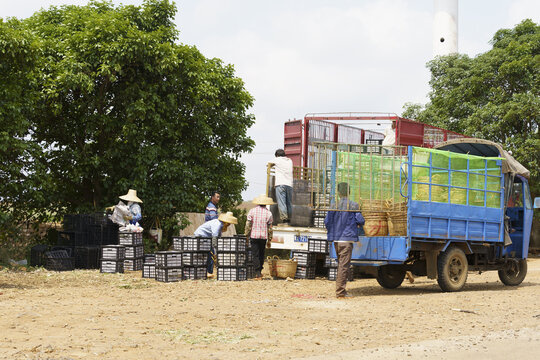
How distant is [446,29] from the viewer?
47594 mm

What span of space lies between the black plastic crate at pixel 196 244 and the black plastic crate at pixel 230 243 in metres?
0.30

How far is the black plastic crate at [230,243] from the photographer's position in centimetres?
1501

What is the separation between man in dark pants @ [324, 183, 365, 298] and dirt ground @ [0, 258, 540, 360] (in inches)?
17.9

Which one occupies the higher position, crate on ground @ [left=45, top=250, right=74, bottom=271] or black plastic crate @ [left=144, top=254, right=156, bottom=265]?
black plastic crate @ [left=144, top=254, right=156, bottom=265]

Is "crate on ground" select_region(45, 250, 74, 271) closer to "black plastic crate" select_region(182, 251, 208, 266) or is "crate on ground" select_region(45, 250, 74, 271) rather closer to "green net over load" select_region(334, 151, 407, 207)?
"black plastic crate" select_region(182, 251, 208, 266)

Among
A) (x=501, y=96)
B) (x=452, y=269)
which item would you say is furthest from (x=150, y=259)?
(x=501, y=96)

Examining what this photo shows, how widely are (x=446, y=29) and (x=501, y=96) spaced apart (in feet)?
57.4

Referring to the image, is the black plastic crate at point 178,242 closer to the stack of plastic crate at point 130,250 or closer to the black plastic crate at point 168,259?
the black plastic crate at point 168,259

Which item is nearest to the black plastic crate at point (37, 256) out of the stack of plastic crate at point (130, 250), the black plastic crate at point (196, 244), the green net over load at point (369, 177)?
the stack of plastic crate at point (130, 250)

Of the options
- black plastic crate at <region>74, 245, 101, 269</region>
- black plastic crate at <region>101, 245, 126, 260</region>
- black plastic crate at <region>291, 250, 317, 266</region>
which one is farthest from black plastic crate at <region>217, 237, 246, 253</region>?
black plastic crate at <region>74, 245, 101, 269</region>

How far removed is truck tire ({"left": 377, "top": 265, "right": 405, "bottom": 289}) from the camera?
14.6m

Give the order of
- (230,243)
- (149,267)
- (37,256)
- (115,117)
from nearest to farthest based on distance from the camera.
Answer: (230,243) → (149,267) → (37,256) → (115,117)

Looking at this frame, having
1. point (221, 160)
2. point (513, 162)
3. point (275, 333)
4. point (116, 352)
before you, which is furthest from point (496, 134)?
point (116, 352)

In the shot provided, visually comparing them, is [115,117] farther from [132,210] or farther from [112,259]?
[112,259]
